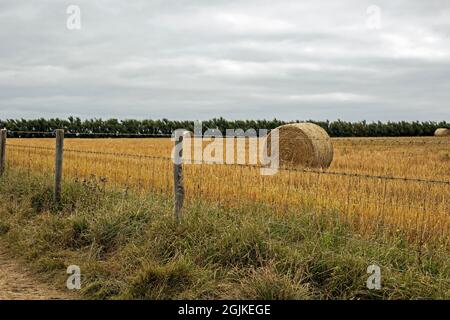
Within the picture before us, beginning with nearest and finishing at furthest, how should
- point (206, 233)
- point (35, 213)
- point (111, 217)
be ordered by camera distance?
point (206, 233)
point (111, 217)
point (35, 213)

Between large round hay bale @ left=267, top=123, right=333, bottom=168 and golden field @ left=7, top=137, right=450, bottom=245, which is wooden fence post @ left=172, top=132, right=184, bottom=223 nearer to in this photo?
golden field @ left=7, top=137, right=450, bottom=245

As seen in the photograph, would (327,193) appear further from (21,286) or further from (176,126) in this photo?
(176,126)

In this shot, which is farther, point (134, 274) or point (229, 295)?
point (134, 274)

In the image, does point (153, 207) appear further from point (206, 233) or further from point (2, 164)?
point (2, 164)

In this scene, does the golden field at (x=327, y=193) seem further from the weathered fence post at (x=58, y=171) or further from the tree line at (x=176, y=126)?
the tree line at (x=176, y=126)

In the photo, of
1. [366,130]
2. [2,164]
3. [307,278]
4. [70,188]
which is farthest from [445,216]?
[366,130]

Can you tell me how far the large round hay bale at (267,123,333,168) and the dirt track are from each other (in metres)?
11.0

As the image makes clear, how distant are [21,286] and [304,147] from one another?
11.9 m

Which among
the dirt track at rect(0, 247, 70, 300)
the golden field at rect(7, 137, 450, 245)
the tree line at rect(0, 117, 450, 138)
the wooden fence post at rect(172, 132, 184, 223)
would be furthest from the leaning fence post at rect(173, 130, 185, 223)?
the tree line at rect(0, 117, 450, 138)

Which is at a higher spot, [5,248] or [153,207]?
[153,207]

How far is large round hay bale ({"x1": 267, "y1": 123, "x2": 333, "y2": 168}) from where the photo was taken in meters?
16.0

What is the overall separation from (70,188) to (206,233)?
3467 millimetres

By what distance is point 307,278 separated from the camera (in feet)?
16.0
